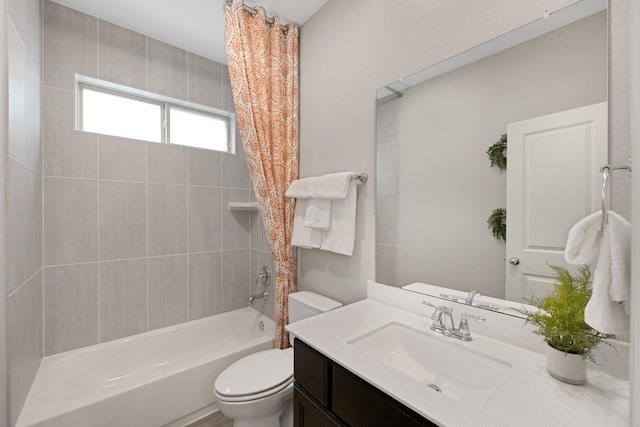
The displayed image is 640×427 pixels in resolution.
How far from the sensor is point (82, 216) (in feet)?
5.92

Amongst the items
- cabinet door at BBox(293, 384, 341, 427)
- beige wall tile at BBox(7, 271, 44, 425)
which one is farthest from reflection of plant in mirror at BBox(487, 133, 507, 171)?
beige wall tile at BBox(7, 271, 44, 425)

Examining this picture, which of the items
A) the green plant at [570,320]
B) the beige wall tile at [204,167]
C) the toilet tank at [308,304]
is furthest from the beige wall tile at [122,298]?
the green plant at [570,320]

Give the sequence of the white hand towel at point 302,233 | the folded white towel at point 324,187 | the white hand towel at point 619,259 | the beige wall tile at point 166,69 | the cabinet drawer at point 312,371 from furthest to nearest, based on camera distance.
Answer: the beige wall tile at point 166,69 < the white hand towel at point 302,233 < the folded white towel at point 324,187 < the cabinet drawer at point 312,371 < the white hand towel at point 619,259

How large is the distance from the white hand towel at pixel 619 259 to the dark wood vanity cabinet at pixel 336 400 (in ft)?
1.68

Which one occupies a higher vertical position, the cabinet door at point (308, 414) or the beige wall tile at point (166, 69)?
the beige wall tile at point (166, 69)

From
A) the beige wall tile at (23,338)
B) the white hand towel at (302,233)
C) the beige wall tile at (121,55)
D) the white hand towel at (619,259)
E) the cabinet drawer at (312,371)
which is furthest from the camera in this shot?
the beige wall tile at (121,55)

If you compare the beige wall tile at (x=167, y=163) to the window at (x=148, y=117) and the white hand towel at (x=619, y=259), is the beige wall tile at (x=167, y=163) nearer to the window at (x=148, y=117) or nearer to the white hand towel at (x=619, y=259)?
the window at (x=148, y=117)

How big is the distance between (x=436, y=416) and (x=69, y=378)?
2193 mm

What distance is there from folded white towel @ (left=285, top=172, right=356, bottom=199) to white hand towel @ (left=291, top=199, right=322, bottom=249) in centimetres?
9

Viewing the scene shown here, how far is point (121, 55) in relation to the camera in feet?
6.34

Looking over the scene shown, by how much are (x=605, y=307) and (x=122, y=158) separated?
2.55m

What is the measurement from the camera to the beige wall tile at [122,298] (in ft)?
6.22

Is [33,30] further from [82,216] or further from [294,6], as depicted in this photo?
[294,6]

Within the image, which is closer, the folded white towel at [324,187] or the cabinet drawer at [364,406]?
the cabinet drawer at [364,406]
